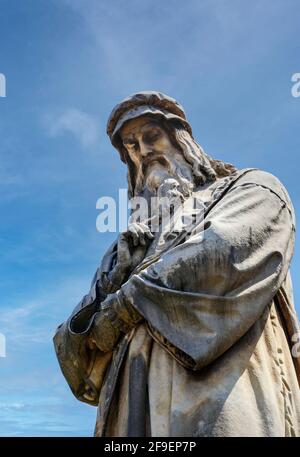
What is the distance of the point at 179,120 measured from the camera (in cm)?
724

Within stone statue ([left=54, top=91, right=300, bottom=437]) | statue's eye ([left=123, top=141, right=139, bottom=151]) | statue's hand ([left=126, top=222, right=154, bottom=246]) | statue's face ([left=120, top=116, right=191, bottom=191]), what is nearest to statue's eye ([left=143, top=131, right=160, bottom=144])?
statue's face ([left=120, top=116, right=191, bottom=191])

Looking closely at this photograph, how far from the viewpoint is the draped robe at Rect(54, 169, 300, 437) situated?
4.94m

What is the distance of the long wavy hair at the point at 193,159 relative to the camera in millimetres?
6855

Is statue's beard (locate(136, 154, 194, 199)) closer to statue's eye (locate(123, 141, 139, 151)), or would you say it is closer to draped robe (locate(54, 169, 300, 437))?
statue's eye (locate(123, 141, 139, 151))

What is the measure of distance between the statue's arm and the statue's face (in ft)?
4.98

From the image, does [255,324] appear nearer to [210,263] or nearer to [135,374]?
[210,263]

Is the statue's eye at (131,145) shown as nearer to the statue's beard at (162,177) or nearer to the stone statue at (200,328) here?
the statue's beard at (162,177)

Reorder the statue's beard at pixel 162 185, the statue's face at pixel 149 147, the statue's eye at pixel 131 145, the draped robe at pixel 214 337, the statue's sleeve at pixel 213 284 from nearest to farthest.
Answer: the draped robe at pixel 214 337, the statue's sleeve at pixel 213 284, the statue's beard at pixel 162 185, the statue's face at pixel 149 147, the statue's eye at pixel 131 145

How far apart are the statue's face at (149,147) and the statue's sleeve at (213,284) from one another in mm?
1545

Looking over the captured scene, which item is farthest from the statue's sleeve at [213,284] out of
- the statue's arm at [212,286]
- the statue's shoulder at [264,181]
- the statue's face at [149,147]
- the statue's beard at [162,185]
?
the statue's face at [149,147]

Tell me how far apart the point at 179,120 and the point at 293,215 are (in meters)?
1.74

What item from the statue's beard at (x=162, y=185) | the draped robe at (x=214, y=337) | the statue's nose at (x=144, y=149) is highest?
the statue's nose at (x=144, y=149)

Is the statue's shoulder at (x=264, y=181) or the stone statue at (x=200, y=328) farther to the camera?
the statue's shoulder at (x=264, y=181)

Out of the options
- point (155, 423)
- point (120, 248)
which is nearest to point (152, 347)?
point (155, 423)
